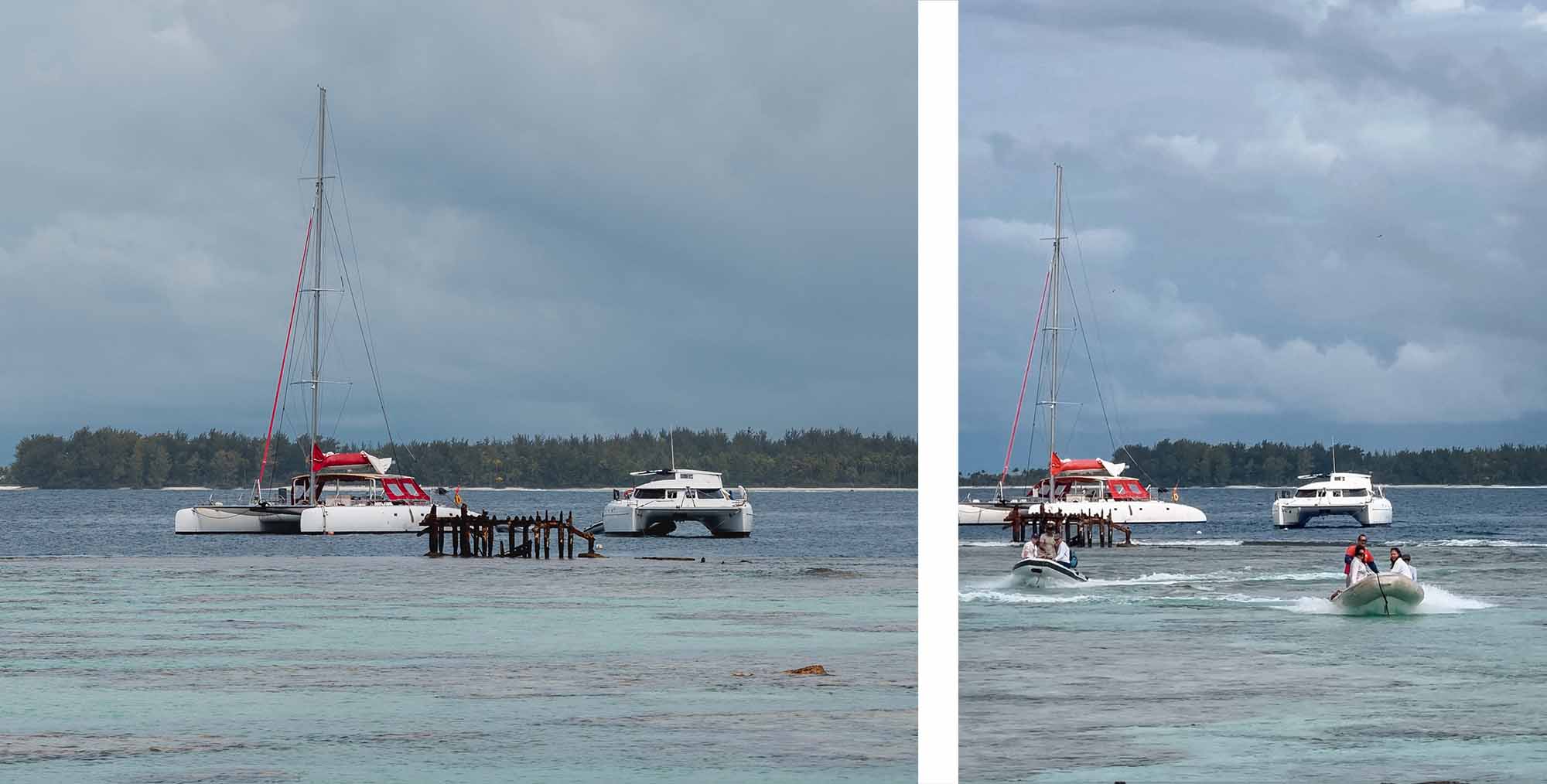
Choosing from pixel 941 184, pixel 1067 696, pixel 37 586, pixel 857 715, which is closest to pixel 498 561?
pixel 37 586

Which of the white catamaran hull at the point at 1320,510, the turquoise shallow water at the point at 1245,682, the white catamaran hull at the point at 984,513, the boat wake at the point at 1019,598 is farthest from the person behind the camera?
the white catamaran hull at the point at 1320,510

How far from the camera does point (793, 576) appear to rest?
1374 inches

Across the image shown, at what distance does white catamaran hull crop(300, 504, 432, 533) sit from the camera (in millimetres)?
48844

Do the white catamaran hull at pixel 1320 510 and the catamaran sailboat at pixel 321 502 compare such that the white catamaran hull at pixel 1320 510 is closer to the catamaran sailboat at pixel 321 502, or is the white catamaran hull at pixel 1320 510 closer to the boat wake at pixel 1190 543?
the boat wake at pixel 1190 543

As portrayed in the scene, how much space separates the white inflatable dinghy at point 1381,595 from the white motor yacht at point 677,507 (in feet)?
82.7

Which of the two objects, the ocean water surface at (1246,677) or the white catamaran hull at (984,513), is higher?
the white catamaran hull at (984,513)

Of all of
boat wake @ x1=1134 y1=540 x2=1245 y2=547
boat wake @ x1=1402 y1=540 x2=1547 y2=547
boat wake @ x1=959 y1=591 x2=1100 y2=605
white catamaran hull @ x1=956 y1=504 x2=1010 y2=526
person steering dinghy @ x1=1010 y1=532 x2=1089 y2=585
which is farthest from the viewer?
white catamaran hull @ x1=956 y1=504 x2=1010 y2=526

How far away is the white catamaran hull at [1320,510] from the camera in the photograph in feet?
213

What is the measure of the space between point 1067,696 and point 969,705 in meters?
1.24

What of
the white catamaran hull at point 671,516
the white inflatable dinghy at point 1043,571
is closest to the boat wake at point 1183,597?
the white inflatable dinghy at point 1043,571

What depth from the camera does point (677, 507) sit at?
2016 inches

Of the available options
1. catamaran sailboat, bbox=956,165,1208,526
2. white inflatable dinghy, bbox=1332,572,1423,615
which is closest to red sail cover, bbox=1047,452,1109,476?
catamaran sailboat, bbox=956,165,1208,526

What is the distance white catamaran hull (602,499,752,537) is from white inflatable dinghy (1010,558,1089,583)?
1862 cm

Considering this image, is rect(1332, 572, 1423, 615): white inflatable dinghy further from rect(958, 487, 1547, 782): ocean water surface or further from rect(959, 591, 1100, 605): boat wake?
rect(959, 591, 1100, 605): boat wake
